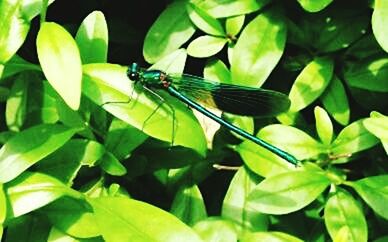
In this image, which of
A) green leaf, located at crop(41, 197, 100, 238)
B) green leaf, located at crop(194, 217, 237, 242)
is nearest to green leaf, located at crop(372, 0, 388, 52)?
green leaf, located at crop(194, 217, 237, 242)

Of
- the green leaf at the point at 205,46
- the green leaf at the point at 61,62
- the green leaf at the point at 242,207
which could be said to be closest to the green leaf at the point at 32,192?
the green leaf at the point at 61,62

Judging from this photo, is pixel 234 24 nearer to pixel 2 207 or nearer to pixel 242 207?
pixel 242 207

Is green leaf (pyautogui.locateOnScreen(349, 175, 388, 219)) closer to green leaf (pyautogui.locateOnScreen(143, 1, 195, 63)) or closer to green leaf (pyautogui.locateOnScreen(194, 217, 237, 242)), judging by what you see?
green leaf (pyautogui.locateOnScreen(194, 217, 237, 242))

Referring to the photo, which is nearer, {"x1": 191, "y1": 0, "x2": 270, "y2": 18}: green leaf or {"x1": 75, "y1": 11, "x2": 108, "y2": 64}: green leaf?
{"x1": 75, "y1": 11, "x2": 108, "y2": 64}: green leaf

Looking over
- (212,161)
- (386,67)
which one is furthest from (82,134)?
(386,67)

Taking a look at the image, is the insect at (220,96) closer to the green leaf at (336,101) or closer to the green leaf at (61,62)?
the green leaf at (336,101)

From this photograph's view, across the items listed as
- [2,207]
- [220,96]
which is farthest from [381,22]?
[2,207]
